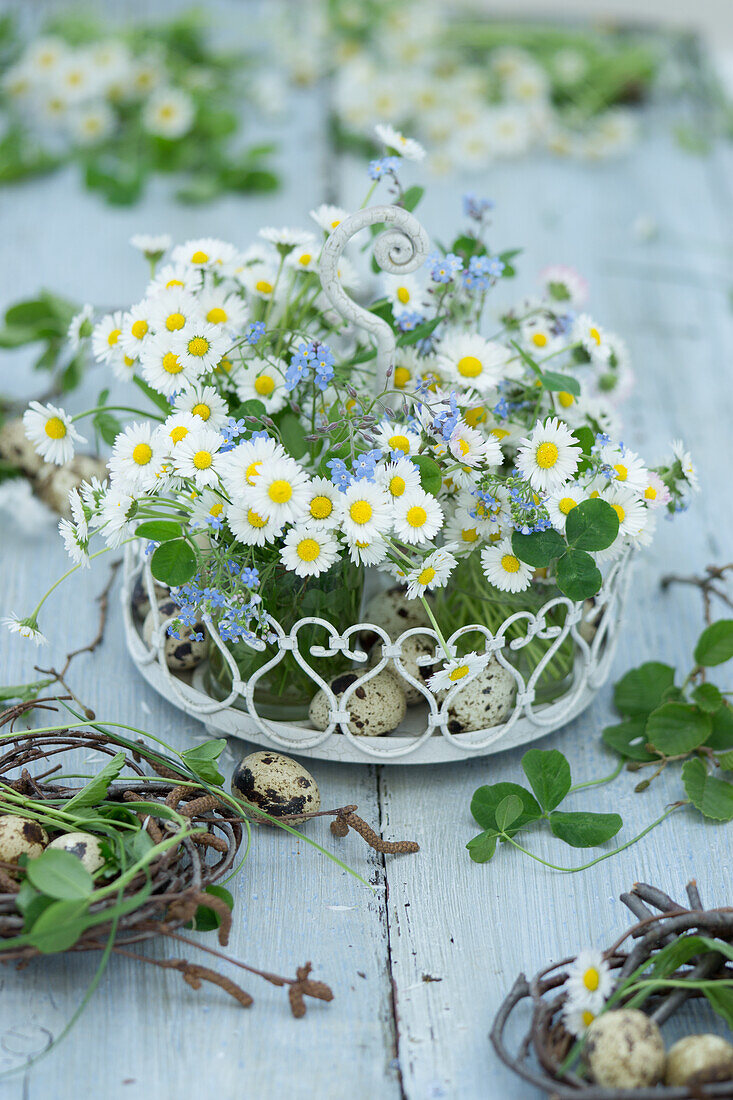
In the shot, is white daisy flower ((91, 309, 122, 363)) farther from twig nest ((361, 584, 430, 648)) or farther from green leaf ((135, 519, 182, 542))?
twig nest ((361, 584, 430, 648))

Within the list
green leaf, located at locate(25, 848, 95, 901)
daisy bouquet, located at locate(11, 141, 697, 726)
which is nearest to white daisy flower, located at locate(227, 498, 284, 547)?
daisy bouquet, located at locate(11, 141, 697, 726)

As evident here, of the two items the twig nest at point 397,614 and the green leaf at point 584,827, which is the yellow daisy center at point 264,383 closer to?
the twig nest at point 397,614

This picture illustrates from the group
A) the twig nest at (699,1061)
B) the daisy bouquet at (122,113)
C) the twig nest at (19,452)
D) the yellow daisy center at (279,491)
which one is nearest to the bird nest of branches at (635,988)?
the twig nest at (699,1061)

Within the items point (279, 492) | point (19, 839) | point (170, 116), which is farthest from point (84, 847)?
point (170, 116)

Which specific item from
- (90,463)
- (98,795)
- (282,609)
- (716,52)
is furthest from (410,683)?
(716,52)

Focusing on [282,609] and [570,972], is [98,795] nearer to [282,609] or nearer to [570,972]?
[282,609]

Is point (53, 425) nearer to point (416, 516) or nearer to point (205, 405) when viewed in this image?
point (205, 405)
